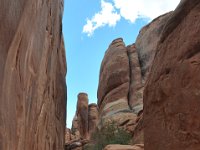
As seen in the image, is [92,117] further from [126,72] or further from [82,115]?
[126,72]

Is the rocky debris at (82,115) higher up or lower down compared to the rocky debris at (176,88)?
higher up

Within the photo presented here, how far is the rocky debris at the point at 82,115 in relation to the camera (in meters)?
55.1

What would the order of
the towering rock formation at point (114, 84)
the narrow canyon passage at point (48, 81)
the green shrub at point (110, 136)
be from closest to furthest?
the narrow canyon passage at point (48, 81) → the green shrub at point (110, 136) → the towering rock formation at point (114, 84)

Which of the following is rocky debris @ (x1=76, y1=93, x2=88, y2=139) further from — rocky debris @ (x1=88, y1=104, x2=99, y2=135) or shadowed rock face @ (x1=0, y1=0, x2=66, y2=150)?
shadowed rock face @ (x1=0, y1=0, x2=66, y2=150)

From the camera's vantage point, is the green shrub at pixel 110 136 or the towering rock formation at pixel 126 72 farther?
the towering rock formation at pixel 126 72

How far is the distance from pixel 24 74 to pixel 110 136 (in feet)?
65.9

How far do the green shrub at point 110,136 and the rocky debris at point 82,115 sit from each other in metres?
25.9

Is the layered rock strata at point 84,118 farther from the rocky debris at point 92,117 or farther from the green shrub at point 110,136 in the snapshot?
the green shrub at point 110,136

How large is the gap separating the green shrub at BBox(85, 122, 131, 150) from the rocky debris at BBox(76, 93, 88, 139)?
2587 cm

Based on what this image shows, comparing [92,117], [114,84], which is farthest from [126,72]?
[92,117]

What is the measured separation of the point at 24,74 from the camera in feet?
26.4

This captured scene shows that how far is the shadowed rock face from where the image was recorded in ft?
20.8

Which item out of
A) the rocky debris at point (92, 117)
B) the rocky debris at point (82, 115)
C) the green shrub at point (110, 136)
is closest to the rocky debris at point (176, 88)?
the green shrub at point (110, 136)

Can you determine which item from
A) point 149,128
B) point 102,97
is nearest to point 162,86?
point 149,128
